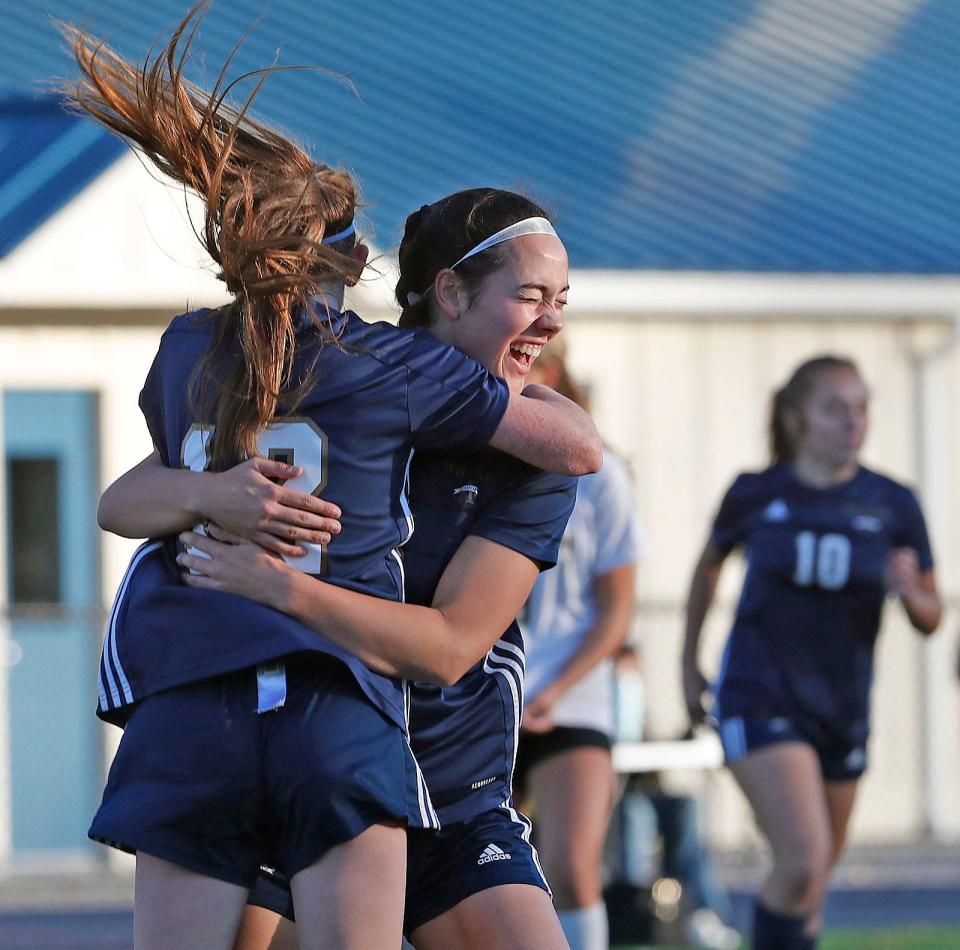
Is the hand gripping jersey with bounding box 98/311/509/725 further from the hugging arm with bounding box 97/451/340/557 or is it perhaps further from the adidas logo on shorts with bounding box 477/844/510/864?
the adidas logo on shorts with bounding box 477/844/510/864

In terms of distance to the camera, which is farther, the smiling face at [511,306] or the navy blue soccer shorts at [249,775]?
the smiling face at [511,306]

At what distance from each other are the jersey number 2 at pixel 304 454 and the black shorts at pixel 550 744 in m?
2.67

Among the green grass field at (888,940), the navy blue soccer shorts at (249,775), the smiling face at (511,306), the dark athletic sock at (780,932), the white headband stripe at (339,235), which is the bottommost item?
the green grass field at (888,940)

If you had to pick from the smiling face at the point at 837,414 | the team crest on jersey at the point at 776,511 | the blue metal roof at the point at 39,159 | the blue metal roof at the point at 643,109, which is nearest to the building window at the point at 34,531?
the blue metal roof at the point at 39,159

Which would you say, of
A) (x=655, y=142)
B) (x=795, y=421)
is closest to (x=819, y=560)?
(x=795, y=421)

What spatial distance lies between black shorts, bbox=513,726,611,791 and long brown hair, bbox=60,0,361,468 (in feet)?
8.76

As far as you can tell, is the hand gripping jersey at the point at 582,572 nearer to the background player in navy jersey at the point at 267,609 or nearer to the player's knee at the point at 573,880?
the player's knee at the point at 573,880

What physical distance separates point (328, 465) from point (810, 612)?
3532mm

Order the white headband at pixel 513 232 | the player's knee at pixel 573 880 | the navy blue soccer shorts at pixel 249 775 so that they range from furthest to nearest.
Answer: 1. the player's knee at pixel 573 880
2. the white headband at pixel 513 232
3. the navy blue soccer shorts at pixel 249 775

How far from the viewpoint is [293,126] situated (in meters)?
11.6

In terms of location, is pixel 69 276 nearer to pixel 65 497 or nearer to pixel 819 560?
pixel 65 497

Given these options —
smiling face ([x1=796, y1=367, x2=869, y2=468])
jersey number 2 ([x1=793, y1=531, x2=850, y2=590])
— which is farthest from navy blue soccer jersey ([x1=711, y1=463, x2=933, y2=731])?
smiling face ([x1=796, y1=367, x2=869, y2=468])

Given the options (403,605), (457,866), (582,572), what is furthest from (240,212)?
(582,572)

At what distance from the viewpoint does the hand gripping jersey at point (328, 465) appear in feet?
8.98
